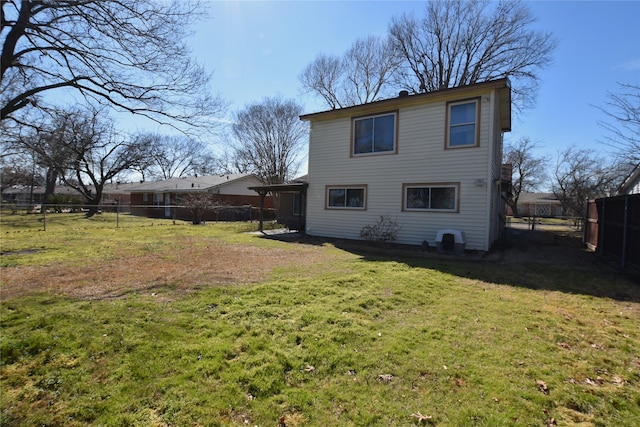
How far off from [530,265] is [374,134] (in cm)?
699

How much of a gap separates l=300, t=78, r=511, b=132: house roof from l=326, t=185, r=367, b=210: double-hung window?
10.1ft

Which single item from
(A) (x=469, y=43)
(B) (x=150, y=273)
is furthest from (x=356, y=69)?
(B) (x=150, y=273)

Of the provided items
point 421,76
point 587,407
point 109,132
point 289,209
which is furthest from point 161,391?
point 421,76

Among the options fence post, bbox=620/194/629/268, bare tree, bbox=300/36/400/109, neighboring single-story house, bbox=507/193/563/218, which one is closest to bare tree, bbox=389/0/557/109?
bare tree, bbox=300/36/400/109

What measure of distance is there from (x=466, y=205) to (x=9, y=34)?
12511 mm

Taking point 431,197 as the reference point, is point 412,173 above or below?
above

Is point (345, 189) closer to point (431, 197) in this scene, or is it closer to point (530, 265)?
point (431, 197)

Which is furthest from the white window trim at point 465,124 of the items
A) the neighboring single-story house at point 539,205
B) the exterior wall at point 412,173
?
the neighboring single-story house at point 539,205

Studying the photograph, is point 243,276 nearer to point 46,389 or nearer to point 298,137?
point 46,389

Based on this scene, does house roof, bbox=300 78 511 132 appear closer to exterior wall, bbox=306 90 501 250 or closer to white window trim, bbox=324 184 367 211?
exterior wall, bbox=306 90 501 250

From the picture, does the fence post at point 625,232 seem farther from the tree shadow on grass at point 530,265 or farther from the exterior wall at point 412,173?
the exterior wall at point 412,173

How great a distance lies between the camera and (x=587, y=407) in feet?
8.32

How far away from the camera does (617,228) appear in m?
8.51

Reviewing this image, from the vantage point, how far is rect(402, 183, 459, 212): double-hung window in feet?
34.4
